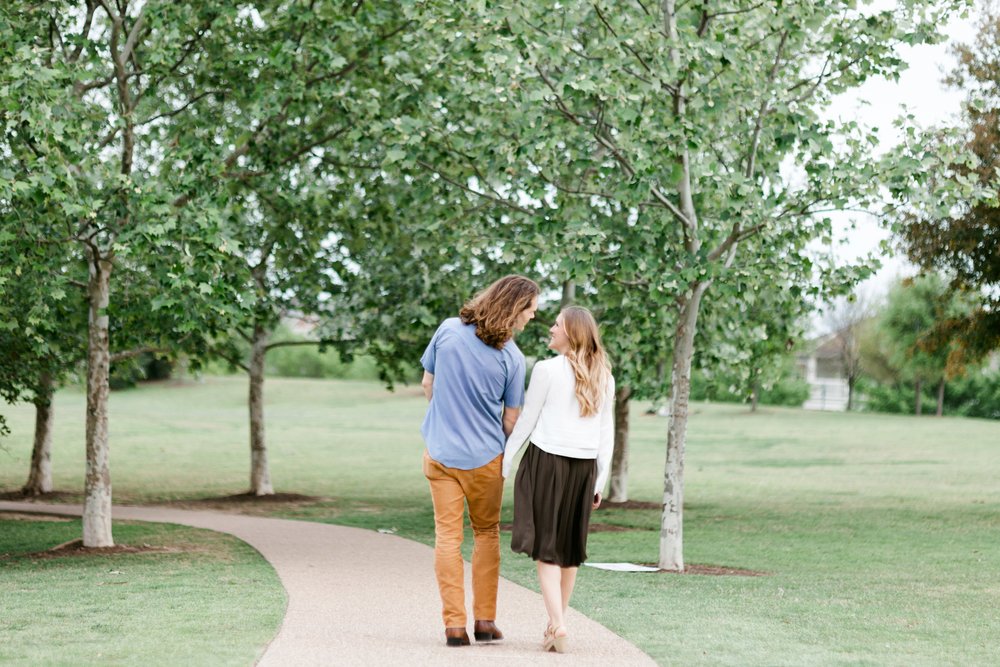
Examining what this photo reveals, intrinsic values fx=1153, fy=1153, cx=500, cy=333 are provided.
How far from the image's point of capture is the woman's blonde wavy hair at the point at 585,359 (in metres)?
6.61

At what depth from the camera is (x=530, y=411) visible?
6656 mm

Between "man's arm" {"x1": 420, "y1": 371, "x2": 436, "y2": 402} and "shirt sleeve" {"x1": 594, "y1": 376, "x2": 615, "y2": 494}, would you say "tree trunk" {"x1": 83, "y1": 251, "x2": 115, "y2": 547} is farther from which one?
"shirt sleeve" {"x1": 594, "y1": 376, "x2": 615, "y2": 494}

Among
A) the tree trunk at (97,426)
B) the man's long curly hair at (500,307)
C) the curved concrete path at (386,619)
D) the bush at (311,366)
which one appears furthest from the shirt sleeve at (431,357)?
the bush at (311,366)

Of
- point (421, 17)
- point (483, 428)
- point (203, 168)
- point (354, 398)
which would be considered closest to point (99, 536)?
point (203, 168)

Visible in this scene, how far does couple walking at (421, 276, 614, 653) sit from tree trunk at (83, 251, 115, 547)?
24.6ft

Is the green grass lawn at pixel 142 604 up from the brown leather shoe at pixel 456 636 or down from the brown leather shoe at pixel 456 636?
down

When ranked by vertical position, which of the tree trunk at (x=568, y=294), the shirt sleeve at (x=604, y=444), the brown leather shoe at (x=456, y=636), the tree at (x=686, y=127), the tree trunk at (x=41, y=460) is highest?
the tree at (x=686, y=127)

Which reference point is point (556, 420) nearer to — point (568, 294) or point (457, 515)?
point (457, 515)

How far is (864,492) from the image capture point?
22406 millimetres

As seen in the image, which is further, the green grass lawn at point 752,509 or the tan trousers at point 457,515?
the green grass lawn at point 752,509

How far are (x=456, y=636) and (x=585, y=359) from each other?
5.77 ft

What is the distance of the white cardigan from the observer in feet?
21.8

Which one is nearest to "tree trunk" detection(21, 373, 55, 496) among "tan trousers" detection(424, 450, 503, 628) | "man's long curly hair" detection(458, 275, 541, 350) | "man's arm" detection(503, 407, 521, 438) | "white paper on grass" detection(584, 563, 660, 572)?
"white paper on grass" detection(584, 563, 660, 572)

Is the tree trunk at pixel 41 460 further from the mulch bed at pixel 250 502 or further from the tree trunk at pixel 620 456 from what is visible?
the tree trunk at pixel 620 456
